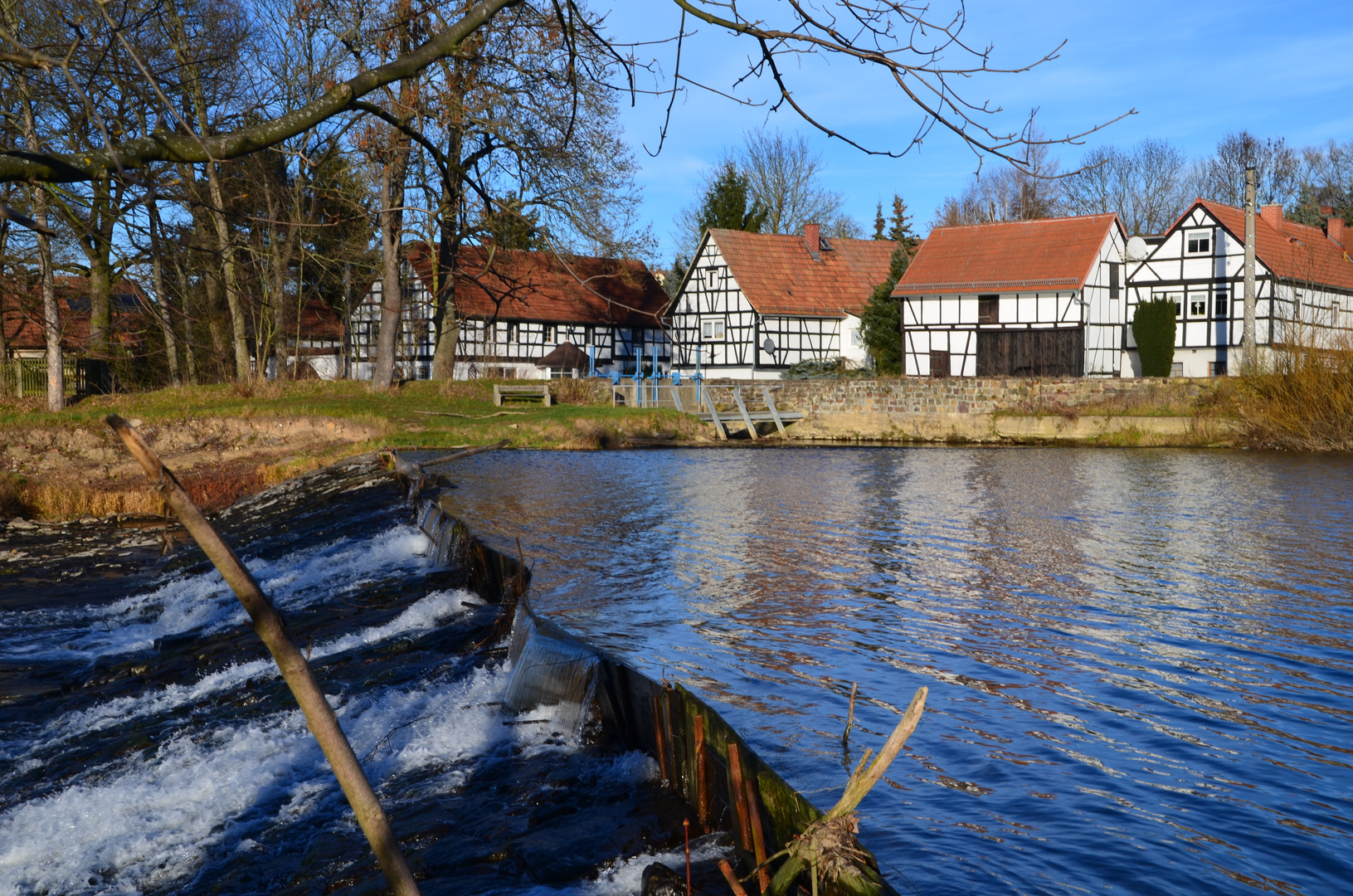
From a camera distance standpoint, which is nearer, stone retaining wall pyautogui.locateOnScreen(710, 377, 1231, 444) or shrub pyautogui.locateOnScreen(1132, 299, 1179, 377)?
stone retaining wall pyautogui.locateOnScreen(710, 377, 1231, 444)

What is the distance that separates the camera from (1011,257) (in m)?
42.9

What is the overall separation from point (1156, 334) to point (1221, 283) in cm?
431

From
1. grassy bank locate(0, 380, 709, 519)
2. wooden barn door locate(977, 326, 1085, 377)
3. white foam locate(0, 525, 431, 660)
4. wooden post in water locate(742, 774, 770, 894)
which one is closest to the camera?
wooden post in water locate(742, 774, 770, 894)

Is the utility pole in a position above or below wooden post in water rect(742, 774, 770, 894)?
above

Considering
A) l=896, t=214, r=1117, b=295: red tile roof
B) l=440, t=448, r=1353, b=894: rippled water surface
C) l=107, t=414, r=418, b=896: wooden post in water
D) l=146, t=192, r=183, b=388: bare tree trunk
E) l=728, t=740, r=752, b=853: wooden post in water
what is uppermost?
l=896, t=214, r=1117, b=295: red tile roof

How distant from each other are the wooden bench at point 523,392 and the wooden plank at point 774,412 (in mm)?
8021

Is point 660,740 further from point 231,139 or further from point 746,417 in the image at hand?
point 746,417

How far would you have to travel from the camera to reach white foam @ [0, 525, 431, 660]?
923cm

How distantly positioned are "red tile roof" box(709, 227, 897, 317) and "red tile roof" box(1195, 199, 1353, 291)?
48.9 ft

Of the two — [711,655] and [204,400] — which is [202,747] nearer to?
[711,655]

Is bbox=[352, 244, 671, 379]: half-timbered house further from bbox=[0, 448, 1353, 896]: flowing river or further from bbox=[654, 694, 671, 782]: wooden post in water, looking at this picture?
bbox=[654, 694, 671, 782]: wooden post in water

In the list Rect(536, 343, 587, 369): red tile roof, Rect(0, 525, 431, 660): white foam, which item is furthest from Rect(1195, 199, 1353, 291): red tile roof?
Rect(0, 525, 431, 660): white foam

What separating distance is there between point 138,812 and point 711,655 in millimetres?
3718

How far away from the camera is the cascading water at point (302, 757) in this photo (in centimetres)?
468
